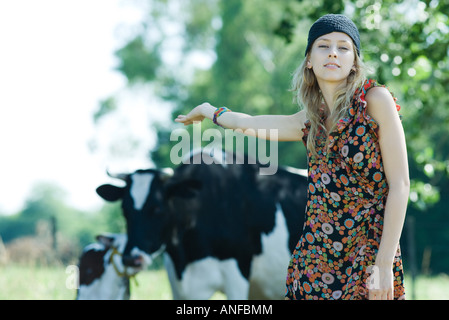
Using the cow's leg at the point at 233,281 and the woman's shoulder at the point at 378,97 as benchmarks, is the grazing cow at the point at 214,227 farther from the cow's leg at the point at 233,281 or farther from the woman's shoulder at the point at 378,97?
the woman's shoulder at the point at 378,97

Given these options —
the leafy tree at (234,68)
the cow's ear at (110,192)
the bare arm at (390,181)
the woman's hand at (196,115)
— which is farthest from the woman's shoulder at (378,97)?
the leafy tree at (234,68)

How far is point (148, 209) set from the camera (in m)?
5.10

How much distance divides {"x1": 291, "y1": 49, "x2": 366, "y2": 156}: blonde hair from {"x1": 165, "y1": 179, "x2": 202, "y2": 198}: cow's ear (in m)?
2.69

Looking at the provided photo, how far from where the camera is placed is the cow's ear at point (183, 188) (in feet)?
17.2

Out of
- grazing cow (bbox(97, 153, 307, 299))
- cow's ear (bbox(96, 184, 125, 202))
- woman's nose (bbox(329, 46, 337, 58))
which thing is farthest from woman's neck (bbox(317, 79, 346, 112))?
cow's ear (bbox(96, 184, 125, 202))

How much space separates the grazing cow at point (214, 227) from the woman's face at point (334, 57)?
9.61ft

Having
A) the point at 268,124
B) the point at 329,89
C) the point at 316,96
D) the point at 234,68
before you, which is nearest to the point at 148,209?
the point at 268,124

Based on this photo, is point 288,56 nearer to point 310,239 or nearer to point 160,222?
point 160,222

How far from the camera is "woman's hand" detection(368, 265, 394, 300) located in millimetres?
2164

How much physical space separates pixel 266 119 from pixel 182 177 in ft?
9.28

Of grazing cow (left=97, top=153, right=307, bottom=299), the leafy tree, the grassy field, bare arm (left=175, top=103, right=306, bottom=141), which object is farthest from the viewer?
the leafy tree

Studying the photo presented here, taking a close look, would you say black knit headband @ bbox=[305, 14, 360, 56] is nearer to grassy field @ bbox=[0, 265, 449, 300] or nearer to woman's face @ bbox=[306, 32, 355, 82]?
woman's face @ bbox=[306, 32, 355, 82]

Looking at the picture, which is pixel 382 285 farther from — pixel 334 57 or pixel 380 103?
pixel 334 57
